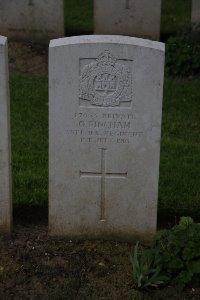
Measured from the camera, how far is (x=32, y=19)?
980cm

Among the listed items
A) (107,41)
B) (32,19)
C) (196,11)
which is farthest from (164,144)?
(32,19)

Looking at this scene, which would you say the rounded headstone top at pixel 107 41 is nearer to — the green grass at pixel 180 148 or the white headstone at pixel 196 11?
the green grass at pixel 180 148

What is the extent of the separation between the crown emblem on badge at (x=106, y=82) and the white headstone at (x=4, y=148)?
0.50 meters

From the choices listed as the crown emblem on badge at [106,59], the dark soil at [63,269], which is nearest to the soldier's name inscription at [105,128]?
the crown emblem on badge at [106,59]

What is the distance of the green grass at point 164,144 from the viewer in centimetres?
554

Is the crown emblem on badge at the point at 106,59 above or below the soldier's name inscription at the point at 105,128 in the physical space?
above

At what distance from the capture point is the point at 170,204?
5457mm

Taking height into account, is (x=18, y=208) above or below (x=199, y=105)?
below

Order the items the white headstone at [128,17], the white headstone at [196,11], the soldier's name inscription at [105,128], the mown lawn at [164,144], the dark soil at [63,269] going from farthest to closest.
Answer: the white headstone at [128,17]
the white headstone at [196,11]
the mown lawn at [164,144]
the soldier's name inscription at [105,128]
the dark soil at [63,269]

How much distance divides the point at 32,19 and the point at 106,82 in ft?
18.1

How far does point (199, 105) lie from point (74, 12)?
4907 mm

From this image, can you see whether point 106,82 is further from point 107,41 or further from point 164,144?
point 164,144

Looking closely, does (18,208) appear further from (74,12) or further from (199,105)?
(74,12)

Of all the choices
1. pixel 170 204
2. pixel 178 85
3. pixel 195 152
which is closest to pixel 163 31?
pixel 178 85
